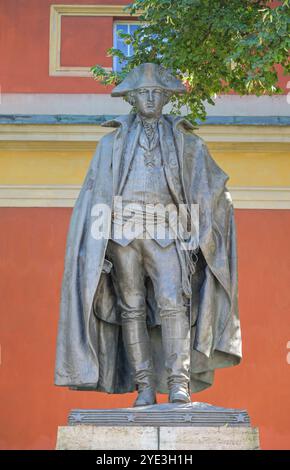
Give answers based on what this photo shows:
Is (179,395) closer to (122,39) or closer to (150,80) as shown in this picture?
(150,80)

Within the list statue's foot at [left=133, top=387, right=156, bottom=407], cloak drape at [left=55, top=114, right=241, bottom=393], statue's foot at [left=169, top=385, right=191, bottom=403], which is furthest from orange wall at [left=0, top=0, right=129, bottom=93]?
statue's foot at [left=169, top=385, right=191, bottom=403]

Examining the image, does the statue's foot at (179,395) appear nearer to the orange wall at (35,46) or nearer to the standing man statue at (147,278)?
the standing man statue at (147,278)

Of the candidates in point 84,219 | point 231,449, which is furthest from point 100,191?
point 231,449

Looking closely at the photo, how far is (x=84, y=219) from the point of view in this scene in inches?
395

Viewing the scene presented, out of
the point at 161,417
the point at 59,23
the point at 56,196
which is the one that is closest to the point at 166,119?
the point at 161,417

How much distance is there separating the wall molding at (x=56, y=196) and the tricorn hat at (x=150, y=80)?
850cm

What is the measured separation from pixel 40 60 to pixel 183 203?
9738mm

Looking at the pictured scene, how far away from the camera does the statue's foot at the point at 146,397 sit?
9747 millimetres

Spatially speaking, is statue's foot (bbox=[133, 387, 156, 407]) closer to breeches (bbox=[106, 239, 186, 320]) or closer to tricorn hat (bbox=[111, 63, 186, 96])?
breeches (bbox=[106, 239, 186, 320])

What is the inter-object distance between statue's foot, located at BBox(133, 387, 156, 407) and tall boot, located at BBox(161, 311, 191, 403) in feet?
0.50

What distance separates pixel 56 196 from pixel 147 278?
8.90 m

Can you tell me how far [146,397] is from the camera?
9781 mm

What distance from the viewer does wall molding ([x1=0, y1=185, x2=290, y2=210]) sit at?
742 inches
